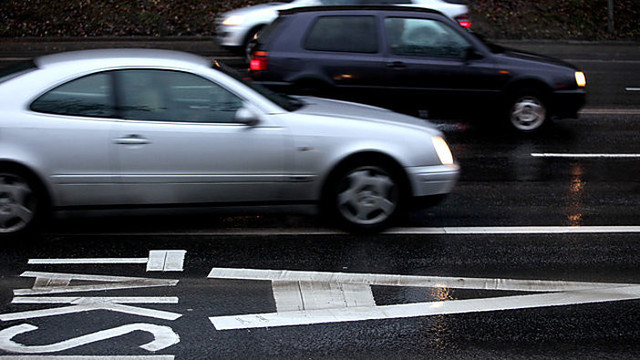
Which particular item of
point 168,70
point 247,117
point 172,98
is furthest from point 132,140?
point 247,117

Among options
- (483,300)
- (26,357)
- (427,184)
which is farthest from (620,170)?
(26,357)

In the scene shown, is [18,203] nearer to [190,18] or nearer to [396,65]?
[396,65]

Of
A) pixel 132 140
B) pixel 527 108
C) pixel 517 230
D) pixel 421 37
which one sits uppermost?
pixel 132 140

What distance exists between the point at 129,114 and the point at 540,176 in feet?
15.5

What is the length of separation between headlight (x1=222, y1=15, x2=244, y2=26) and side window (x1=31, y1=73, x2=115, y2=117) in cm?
1043

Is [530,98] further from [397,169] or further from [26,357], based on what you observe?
[26,357]

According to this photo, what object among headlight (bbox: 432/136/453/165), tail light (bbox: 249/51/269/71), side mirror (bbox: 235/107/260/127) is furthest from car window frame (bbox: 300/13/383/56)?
side mirror (bbox: 235/107/260/127)

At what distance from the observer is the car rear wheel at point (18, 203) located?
7.09m

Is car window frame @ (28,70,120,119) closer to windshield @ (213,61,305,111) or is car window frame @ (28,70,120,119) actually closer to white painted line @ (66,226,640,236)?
windshield @ (213,61,305,111)

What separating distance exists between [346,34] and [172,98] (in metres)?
4.76

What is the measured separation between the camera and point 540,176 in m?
9.81

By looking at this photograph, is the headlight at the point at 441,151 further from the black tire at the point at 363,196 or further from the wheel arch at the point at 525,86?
the wheel arch at the point at 525,86

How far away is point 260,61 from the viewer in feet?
37.6

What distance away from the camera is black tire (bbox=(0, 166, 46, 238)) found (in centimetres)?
709
